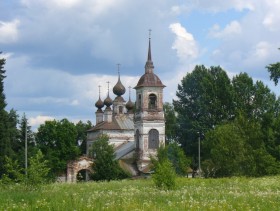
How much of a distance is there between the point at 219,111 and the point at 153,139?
831 centimetres

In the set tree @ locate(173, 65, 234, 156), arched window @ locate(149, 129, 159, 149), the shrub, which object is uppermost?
tree @ locate(173, 65, 234, 156)

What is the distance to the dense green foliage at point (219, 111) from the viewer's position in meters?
52.5

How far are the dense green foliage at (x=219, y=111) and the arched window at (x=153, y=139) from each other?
11.2 ft

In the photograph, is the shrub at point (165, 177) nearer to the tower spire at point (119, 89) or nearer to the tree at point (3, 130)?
the tree at point (3, 130)

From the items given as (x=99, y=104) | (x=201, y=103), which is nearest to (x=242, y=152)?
(x=201, y=103)

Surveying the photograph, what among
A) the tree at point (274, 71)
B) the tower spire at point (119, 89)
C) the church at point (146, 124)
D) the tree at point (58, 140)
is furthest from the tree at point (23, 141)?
the tree at point (274, 71)

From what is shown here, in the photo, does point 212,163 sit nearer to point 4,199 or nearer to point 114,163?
point 114,163

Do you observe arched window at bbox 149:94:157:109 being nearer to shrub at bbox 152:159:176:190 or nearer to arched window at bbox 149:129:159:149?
arched window at bbox 149:129:159:149

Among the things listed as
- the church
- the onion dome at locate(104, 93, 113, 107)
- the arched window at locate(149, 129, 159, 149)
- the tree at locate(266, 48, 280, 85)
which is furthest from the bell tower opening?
the tree at locate(266, 48, 280, 85)

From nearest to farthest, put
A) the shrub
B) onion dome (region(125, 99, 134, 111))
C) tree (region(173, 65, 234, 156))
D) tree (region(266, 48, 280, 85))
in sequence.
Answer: the shrub
tree (region(266, 48, 280, 85))
tree (region(173, 65, 234, 156))
onion dome (region(125, 99, 134, 111))

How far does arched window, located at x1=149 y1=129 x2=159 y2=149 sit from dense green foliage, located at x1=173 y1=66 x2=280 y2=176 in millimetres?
3414

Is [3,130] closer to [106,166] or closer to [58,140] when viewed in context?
[106,166]

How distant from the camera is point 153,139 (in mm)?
73750

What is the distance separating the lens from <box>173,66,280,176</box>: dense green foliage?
52.5m
